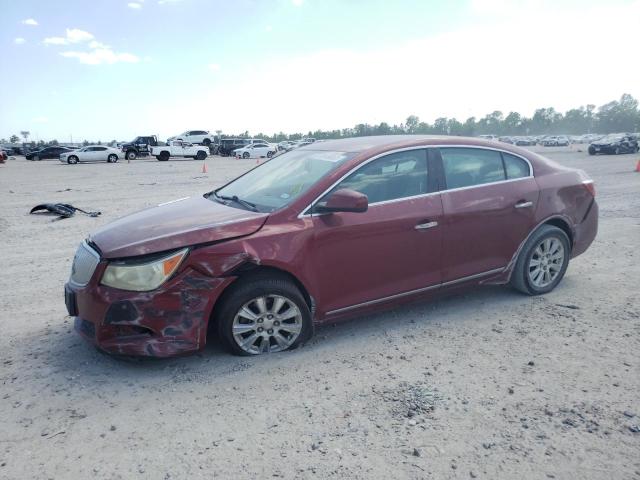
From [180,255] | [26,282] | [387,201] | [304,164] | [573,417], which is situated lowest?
[573,417]

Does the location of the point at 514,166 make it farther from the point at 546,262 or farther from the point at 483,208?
the point at 546,262

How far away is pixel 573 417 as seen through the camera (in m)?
2.84

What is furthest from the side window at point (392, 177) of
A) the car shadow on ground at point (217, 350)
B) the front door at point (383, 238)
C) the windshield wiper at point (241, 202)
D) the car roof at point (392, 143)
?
the car shadow on ground at point (217, 350)

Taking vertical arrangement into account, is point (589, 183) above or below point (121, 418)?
above

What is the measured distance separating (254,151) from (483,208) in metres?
38.6

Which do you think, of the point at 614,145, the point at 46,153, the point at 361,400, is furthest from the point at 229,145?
the point at 361,400

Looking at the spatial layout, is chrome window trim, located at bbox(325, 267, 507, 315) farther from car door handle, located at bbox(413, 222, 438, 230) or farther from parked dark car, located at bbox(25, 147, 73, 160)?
parked dark car, located at bbox(25, 147, 73, 160)

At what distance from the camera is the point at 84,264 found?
348 centimetres

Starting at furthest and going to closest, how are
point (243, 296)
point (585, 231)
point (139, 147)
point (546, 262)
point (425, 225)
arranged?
A: point (139, 147)
point (585, 231)
point (546, 262)
point (425, 225)
point (243, 296)

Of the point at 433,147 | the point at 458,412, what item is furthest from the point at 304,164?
the point at 458,412

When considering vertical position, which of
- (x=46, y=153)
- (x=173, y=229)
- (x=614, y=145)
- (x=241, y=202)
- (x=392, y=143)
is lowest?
(x=173, y=229)

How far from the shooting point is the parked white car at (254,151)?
136 ft

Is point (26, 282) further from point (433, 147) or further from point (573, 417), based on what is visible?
point (573, 417)

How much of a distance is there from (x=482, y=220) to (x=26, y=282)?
5012mm
